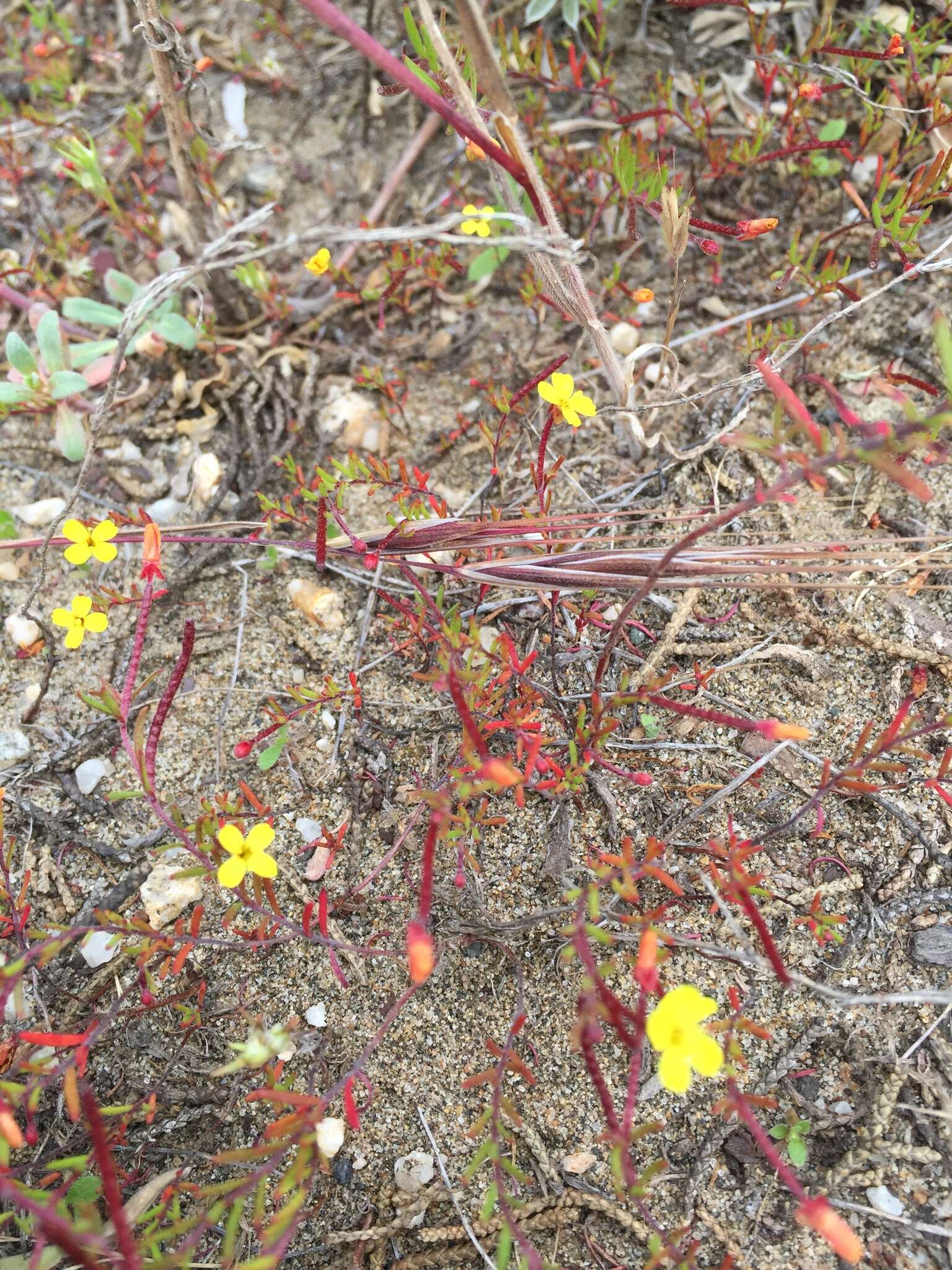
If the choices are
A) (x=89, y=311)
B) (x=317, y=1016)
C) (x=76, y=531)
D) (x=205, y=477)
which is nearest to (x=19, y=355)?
(x=89, y=311)

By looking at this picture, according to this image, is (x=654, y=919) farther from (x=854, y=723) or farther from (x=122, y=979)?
(x=122, y=979)

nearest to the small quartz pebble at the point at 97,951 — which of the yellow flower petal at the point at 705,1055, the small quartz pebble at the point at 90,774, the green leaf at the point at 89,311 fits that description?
the small quartz pebble at the point at 90,774

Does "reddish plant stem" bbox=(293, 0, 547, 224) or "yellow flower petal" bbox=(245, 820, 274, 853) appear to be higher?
"reddish plant stem" bbox=(293, 0, 547, 224)

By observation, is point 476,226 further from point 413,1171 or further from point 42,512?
point 413,1171

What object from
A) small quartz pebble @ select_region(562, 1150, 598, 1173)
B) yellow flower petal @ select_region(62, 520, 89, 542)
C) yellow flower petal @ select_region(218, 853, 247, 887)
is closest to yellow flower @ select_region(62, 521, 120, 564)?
yellow flower petal @ select_region(62, 520, 89, 542)

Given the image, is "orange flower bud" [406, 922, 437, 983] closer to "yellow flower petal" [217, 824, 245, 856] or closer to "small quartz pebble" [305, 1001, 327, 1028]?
"yellow flower petal" [217, 824, 245, 856]

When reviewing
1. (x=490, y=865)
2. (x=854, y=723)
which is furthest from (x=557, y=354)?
(x=490, y=865)
